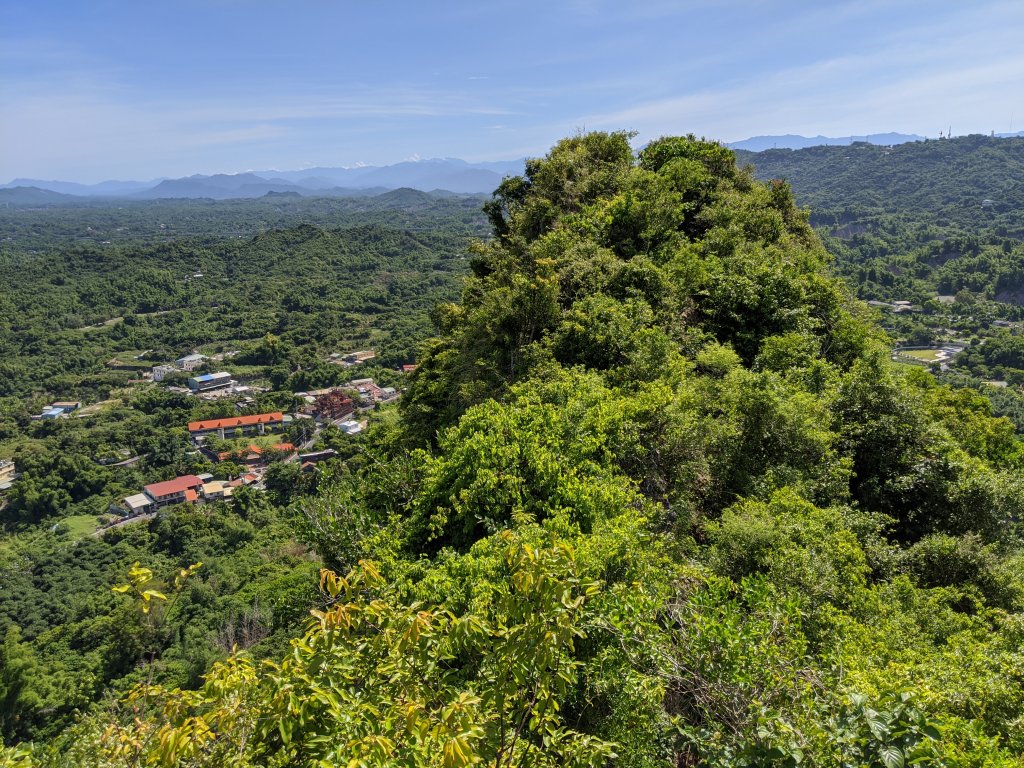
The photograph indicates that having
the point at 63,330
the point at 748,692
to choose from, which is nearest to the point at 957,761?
the point at 748,692

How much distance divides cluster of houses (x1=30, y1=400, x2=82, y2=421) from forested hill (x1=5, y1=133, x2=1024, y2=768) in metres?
59.2

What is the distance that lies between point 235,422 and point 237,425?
0.49 metres

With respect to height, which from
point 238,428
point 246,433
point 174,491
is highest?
point 238,428

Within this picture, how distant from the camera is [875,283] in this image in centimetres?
7331

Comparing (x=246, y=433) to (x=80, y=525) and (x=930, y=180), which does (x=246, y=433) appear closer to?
(x=80, y=525)

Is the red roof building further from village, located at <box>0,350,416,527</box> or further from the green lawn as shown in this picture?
the green lawn

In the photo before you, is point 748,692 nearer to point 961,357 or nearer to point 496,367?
point 496,367

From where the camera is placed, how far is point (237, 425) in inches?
2023

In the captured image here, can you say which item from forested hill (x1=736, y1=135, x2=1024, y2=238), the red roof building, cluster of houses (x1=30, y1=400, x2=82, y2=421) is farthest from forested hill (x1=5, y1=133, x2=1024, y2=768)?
forested hill (x1=736, y1=135, x2=1024, y2=238)

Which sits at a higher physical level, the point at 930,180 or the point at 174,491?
the point at 930,180

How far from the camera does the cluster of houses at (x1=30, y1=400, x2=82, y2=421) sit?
54.5 metres

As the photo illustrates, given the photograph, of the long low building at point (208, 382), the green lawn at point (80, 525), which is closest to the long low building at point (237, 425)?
the long low building at point (208, 382)

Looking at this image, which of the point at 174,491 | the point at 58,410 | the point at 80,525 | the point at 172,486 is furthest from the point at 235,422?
the point at 58,410

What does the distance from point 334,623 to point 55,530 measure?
4839 cm
